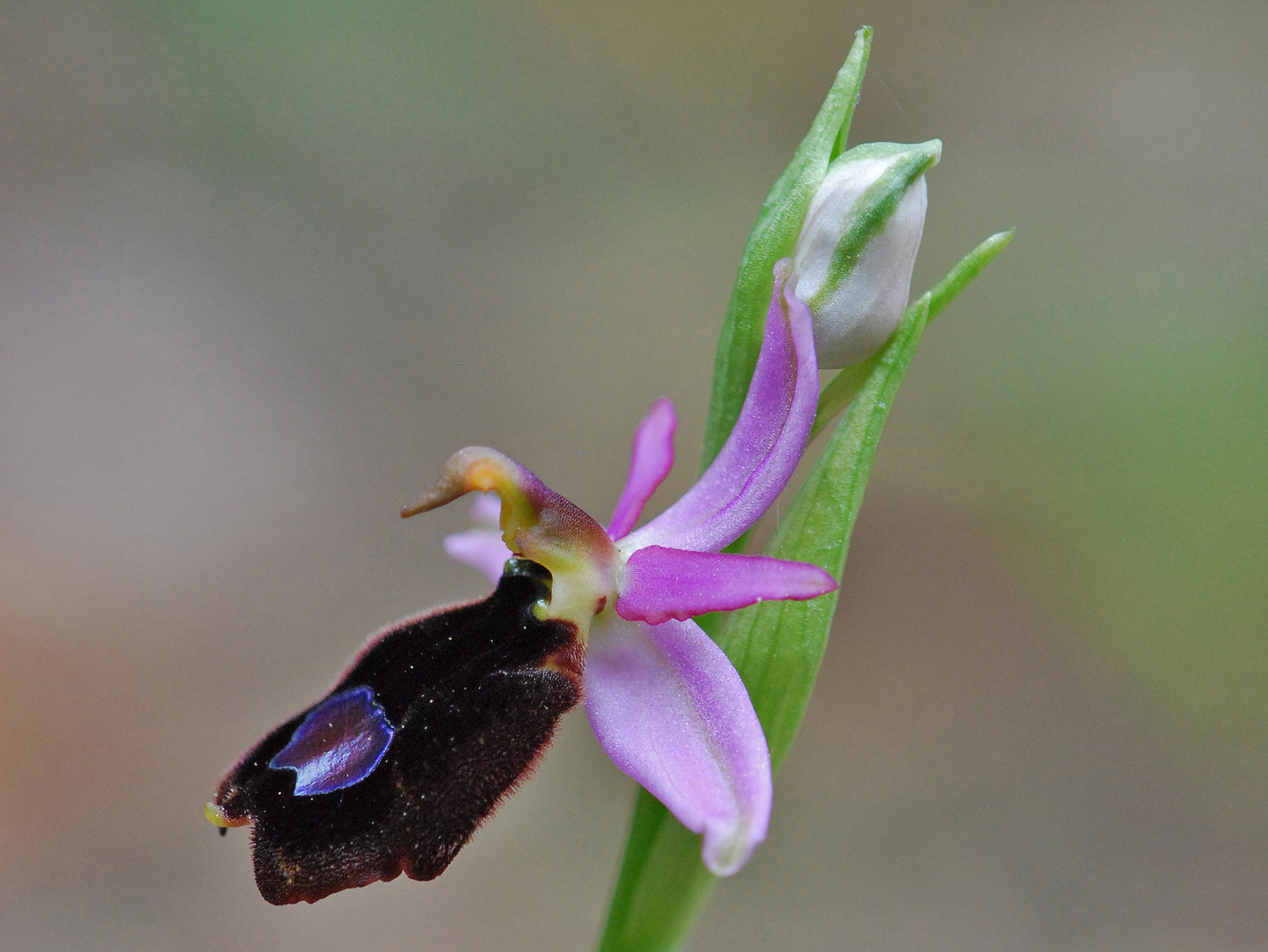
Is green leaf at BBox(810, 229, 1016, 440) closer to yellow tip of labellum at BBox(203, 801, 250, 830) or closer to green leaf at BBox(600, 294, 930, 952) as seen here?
green leaf at BBox(600, 294, 930, 952)

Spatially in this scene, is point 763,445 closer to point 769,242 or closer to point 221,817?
point 769,242

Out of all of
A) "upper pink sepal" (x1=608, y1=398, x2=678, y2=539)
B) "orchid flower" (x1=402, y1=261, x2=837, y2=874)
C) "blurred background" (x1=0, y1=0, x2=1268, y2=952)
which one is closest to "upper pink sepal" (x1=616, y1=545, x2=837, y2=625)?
"orchid flower" (x1=402, y1=261, x2=837, y2=874)

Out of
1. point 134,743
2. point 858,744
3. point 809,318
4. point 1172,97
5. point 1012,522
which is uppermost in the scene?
point 809,318

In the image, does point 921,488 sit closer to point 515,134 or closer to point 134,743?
point 515,134

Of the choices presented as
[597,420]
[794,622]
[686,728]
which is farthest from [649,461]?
[597,420]

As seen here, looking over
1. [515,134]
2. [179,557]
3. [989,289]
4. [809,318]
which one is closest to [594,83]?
[515,134]

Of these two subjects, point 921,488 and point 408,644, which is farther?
point 921,488
